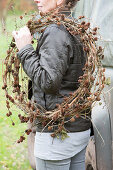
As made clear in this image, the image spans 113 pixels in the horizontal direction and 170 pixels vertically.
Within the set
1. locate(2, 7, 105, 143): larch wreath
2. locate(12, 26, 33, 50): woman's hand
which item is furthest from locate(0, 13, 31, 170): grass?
locate(2, 7, 105, 143): larch wreath

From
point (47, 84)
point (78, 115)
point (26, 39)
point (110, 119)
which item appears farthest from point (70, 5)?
point (110, 119)

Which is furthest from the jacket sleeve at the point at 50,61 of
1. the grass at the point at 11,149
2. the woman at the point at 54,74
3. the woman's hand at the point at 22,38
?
the grass at the point at 11,149

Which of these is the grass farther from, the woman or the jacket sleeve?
the jacket sleeve

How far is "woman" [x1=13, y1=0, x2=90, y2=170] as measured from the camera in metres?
2.32

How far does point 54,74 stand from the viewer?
2312 millimetres

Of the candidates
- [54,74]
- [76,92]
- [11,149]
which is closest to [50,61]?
[54,74]

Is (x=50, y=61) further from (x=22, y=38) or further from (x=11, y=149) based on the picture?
(x=11, y=149)

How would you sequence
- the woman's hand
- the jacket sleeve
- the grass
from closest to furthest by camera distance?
1. the jacket sleeve
2. the woman's hand
3. the grass

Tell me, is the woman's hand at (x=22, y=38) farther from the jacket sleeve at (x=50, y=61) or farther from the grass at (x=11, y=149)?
the grass at (x=11, y=149)

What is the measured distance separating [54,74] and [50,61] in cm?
9

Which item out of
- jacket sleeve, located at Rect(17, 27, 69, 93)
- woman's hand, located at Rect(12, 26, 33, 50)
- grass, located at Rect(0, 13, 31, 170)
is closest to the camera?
jacket sleeve, located at Rect(17, 27, 69, 93)

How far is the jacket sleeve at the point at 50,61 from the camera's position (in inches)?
91.1

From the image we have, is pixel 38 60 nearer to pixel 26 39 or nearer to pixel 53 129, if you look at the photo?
pixel 26 39

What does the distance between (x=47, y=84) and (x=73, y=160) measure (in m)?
0.73
